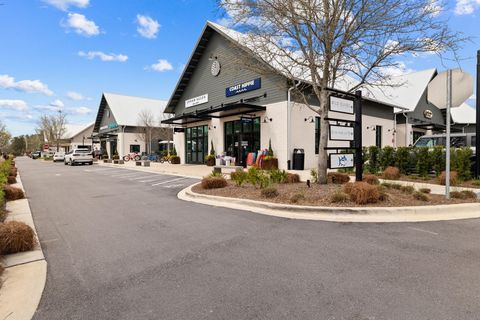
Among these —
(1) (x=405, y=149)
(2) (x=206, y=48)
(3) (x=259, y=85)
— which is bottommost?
(1) (x=405, y=149)

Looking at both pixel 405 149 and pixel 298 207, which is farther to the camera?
pixel 405 149

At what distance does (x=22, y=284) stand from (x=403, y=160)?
14.0 m

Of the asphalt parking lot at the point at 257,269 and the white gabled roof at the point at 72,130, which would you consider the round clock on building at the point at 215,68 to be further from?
the white gabled roof at the point at 72,130

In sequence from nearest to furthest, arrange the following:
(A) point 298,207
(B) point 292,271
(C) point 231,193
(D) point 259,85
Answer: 1. (B) point 292,271
2. (A) point 298,207
3. (C) point 231,193
4. (D) point 259,85

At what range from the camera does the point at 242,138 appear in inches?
803

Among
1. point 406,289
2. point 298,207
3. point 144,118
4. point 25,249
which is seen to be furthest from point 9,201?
point 144,118

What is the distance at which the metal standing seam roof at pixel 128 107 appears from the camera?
39753mm

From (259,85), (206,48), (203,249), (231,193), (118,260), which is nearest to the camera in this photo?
(118,260)

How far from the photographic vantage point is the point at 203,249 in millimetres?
4441

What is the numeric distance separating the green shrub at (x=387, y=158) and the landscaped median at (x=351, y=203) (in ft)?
18.5

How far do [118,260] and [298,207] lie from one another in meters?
4.04

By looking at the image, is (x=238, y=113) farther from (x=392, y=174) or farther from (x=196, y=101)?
(x=392, y=174)

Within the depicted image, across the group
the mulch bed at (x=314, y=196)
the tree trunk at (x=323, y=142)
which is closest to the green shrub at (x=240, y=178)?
the mulch bed at (x=314, y=196)

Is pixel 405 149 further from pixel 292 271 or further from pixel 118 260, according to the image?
pixel 118 260
